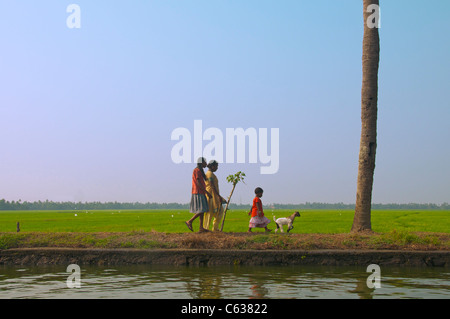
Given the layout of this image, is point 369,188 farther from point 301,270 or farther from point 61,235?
point 61,235

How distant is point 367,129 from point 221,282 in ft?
28.5

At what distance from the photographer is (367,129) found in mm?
16172

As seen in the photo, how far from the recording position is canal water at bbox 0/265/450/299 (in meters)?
8.50

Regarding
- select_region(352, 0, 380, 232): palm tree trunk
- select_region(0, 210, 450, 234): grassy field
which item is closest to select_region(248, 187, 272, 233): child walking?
select_region(352, 0, 380, 232): palm tree trunk

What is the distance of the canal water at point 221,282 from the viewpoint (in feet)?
27.9

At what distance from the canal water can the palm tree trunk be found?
413 centimetres

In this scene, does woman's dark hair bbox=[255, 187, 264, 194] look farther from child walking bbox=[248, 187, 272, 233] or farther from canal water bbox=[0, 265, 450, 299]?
canal water bbox=[0, 265, 450, 299]

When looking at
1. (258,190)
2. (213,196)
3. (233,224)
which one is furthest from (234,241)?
(233,224)

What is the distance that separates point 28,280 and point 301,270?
5945 millimetres

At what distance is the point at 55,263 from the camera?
516 inches

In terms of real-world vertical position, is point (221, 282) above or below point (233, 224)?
above

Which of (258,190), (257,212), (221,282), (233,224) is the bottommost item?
(233,224)

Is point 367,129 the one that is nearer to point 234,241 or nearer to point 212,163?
point 212,163
